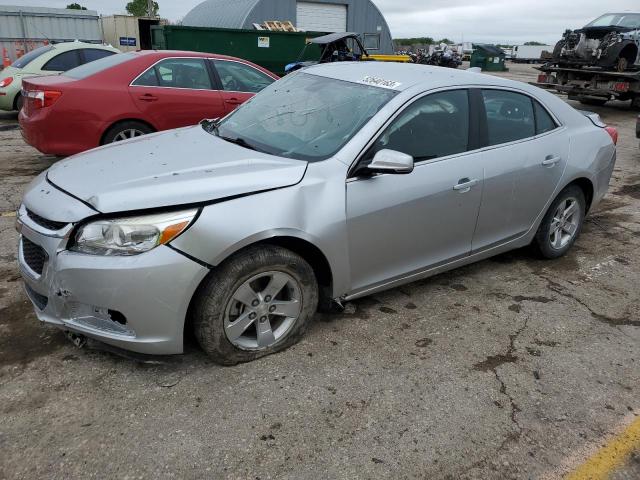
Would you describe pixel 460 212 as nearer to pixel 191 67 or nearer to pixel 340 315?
pixel 340 315

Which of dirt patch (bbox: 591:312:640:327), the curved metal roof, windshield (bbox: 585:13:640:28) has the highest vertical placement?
the curved metal roof

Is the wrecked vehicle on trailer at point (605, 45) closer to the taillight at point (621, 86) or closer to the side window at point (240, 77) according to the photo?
the taillight at point (621, 86)

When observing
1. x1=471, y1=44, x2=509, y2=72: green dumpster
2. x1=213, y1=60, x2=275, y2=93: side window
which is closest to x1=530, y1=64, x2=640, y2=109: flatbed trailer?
x1=213, y1=60, x2=275, y2=93: side window

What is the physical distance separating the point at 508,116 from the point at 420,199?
3.85ft

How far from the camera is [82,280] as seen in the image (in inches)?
99.9

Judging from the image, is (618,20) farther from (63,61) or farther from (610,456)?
(610,456)

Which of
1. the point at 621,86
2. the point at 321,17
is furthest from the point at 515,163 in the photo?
the point at 321,17

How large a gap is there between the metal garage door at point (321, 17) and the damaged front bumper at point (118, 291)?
2612 cm

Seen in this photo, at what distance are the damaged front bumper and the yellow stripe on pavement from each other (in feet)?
6.37

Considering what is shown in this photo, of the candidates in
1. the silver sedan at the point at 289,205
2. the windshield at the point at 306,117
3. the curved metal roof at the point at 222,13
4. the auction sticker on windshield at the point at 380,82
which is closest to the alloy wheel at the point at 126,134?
the silver sedan at the point at 289,205

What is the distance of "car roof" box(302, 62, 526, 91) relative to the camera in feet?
11.6

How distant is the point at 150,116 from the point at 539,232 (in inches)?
183

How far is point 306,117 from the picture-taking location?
138 inches

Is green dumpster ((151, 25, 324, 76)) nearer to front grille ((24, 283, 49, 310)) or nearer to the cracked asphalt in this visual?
the cracked asphalt
